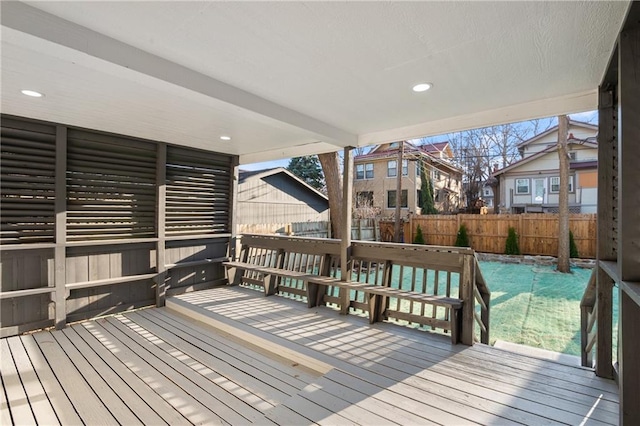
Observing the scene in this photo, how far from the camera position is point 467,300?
3174mm

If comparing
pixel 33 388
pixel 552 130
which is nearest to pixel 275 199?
pixel 33 388

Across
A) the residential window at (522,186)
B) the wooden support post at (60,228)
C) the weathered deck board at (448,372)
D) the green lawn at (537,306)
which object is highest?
the residential window at (522,186)

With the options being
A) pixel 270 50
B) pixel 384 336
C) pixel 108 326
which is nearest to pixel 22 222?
pixel 108 326

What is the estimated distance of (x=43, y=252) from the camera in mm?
3674

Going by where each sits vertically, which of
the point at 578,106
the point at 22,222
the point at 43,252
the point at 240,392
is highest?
the point at 578,106

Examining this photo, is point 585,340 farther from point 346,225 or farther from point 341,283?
point 346,225

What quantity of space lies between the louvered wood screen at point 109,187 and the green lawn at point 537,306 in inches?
206

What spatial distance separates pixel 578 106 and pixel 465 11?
1856 mm

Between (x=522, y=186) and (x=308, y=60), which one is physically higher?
(x=522, y=186)

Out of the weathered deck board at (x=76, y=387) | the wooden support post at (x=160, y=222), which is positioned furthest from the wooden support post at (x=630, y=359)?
the wooden support post at (x=160, y=222)

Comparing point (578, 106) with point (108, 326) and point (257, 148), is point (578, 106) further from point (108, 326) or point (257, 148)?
point (108, 326)

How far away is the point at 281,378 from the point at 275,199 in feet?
32.6

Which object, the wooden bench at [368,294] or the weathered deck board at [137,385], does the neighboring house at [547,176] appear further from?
the weathered deck board at [137,385]

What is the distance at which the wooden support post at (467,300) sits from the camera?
3.12 m
